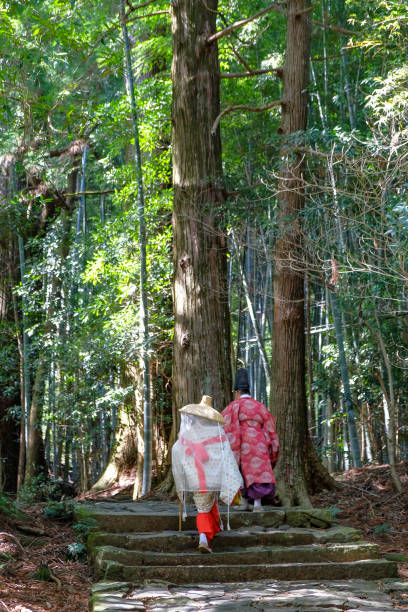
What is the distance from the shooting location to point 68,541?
5312 millimetres

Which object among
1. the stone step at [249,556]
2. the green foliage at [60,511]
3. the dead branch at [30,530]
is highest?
the green foliage at [60,511]

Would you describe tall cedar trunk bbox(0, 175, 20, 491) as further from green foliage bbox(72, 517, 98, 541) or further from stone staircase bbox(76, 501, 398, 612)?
green foliage bbox(72, 517, 98, 541)

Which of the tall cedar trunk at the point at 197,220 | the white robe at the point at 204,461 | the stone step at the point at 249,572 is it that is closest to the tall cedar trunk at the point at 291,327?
the tall cedar trunk at the point at 197,220

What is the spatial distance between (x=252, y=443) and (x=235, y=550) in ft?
3.67

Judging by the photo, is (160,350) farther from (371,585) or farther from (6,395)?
(371,585)

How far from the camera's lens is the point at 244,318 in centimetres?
1468

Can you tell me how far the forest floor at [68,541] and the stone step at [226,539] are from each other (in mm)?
299

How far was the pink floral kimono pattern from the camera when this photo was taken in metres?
5.86

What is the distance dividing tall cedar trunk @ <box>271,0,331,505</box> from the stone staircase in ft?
3.78

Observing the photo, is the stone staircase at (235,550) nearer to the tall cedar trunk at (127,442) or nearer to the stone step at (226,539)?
the stone step at (226,539)

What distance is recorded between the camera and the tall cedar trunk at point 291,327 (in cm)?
691

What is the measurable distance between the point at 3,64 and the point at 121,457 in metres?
5.85

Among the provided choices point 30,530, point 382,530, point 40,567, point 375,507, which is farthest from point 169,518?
point 375,507

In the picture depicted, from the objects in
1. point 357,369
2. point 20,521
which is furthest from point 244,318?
point 20,521
